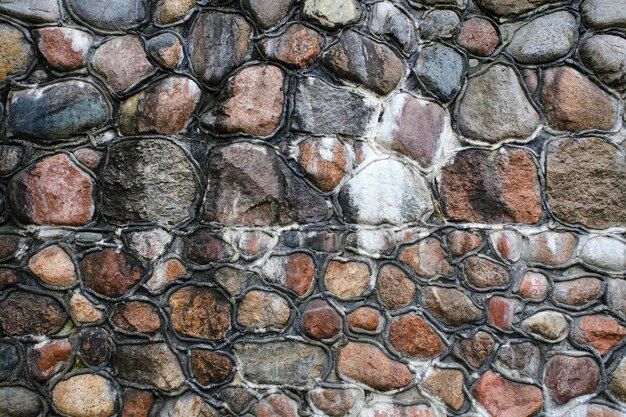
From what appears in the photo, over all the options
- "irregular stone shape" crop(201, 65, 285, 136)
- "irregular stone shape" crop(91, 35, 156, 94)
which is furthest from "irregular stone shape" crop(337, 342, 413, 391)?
"irregular stone shape" crop(91, 35, 156, 94)

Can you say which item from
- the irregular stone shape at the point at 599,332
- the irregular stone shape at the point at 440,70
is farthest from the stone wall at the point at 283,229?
the irregular stone shape at the point at 440,70

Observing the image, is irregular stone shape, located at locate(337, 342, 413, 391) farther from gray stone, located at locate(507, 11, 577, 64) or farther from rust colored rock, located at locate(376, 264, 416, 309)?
gray stone, located at locate(507, 11, 577, 64)

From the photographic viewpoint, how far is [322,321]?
161 cm

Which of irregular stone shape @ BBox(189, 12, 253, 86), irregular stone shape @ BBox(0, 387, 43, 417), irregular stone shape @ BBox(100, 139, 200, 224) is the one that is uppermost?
irregular stone shape @ BBox(189, 12, 253, 86)

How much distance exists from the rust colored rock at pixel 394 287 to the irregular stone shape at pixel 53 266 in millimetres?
937

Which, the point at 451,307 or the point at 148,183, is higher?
the point at 148,183

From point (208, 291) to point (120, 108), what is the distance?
2.05 ft

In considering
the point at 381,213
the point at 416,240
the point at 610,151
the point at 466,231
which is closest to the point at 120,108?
the point at 381,213

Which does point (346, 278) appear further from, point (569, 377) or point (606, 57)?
point (606, 57)

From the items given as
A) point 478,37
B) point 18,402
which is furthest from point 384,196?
point 18,402

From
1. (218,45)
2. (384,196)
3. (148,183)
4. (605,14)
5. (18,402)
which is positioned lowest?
(18,402)

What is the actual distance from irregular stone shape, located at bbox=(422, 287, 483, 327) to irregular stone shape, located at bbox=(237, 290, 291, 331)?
1.43 ft

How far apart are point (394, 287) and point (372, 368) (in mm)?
253

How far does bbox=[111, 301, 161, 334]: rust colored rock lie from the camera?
5.32ft
